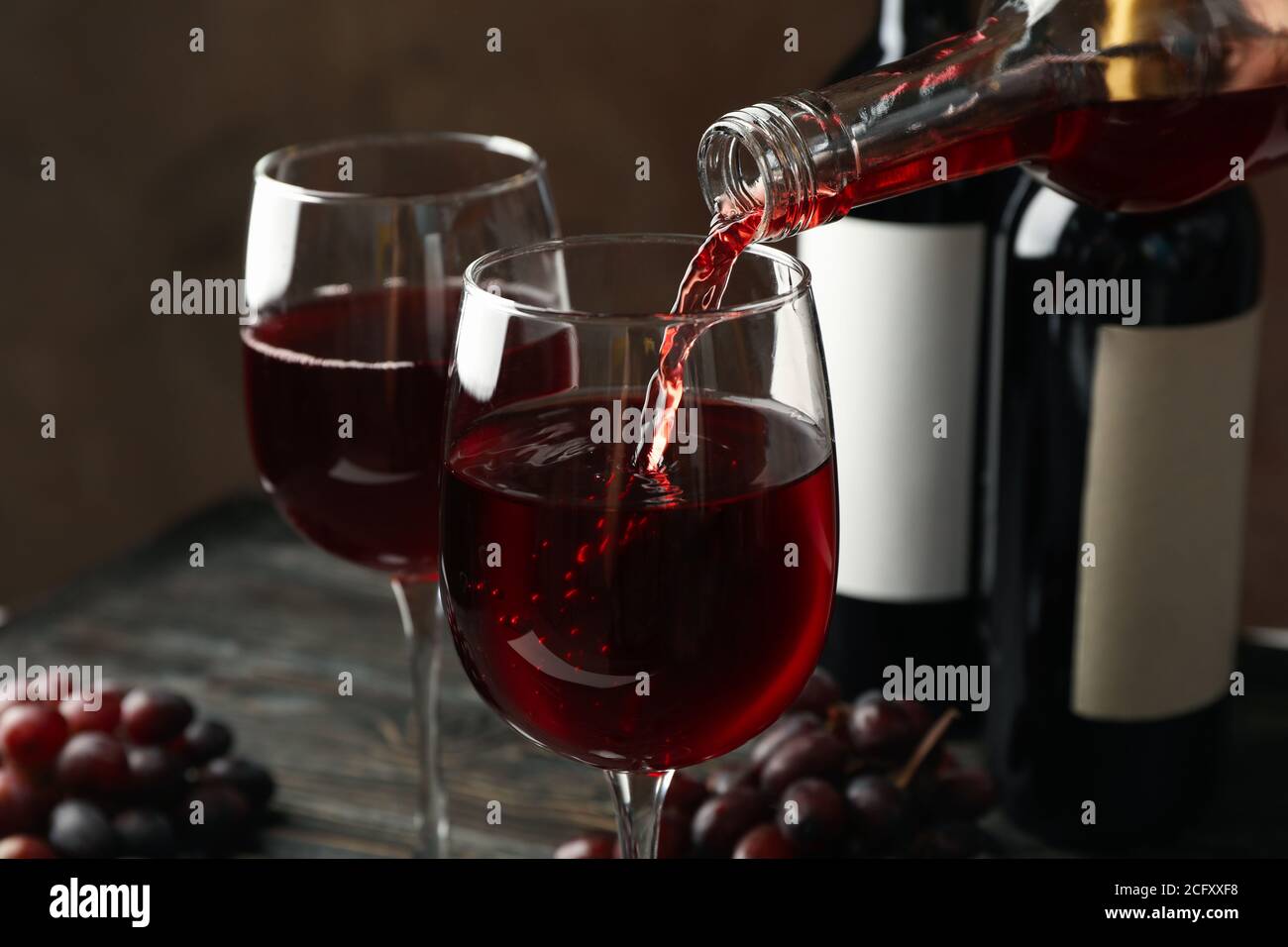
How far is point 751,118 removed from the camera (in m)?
0.64

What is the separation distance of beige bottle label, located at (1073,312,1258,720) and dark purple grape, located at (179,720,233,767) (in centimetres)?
58

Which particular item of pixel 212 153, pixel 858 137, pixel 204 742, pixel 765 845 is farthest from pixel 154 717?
pixel 212 153

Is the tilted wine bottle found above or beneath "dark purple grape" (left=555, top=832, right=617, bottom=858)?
above

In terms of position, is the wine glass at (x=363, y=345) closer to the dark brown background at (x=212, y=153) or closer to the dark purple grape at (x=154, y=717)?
the dark purple grape at (x=154, y=717)

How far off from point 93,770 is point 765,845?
1.47 ft

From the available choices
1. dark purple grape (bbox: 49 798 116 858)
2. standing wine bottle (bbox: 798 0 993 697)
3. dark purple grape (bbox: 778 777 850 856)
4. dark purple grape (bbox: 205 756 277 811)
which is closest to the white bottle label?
standing wine bottle (bbox: 798 0 993 697)

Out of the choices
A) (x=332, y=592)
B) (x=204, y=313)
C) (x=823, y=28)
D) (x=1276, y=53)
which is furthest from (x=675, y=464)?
(x=204, y=313)

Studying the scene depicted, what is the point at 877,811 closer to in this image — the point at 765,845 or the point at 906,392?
the point at 765,845

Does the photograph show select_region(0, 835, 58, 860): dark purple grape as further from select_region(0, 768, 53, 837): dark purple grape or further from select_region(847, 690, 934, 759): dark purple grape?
select_region(847, 690, 934, 759): dark purple grape

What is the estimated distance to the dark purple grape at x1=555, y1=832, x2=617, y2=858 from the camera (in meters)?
0.91

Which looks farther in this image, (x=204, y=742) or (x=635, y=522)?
(x=204, y=742)

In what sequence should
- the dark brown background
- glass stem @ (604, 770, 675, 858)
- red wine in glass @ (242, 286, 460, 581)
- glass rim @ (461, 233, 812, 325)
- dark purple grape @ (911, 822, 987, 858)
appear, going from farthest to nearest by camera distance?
1. the dark brown background
2. dark purple grape @ (911, 822, 987, 858)
3. red wine in glass @ (242, 286, 460, 581)
4. glass stem @ (604, 770, 675, 858)
5. glass rim @ (461, 233, 812, 325)

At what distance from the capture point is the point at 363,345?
2.84 ft

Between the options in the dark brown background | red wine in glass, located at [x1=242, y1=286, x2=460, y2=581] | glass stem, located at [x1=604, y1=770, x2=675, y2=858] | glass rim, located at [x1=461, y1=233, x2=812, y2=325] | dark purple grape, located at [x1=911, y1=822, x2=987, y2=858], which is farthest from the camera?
the dark brown background
